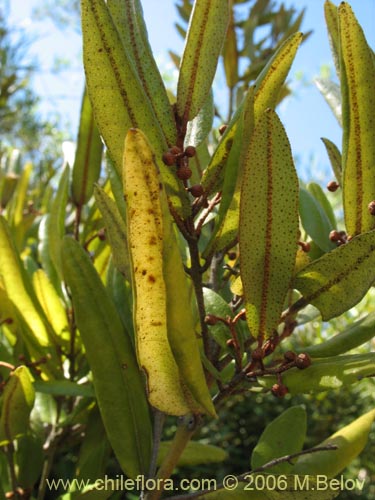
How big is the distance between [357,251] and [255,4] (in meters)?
1.71

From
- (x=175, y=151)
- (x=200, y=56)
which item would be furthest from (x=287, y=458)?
(x=200, y=56)

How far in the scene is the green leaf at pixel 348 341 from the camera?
80 cm

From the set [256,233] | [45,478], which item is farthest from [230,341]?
[45,478]

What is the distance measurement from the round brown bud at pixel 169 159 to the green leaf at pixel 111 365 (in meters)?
0.20

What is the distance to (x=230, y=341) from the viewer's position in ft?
2.48

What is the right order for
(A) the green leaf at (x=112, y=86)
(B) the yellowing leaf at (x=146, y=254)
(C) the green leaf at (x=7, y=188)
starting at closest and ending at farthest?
(B) the yellowing leaf at (x=146, y=254)
(A) the green leaf at (x=112, y=86)
(C) the green leaf at (x=7, y=188)

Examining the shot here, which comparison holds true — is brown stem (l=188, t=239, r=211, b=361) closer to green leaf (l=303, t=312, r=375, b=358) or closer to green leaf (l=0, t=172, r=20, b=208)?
green leaf (l=303, t=312, r=375, b=358)

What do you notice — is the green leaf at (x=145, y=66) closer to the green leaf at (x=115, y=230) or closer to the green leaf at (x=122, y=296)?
the green leaf at (x=115, y=230)

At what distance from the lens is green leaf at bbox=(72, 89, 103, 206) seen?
1055 mm

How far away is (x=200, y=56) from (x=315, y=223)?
0.28 metres

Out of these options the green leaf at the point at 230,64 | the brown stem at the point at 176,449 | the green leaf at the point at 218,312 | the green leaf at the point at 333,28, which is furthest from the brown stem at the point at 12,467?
the green leaf at the point at 230,64

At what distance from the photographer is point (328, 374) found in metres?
0.69

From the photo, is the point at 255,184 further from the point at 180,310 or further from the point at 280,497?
the point at 280,497

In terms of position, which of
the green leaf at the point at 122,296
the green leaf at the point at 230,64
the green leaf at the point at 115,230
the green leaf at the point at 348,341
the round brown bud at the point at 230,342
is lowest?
the green leaf at the point at 348,341
